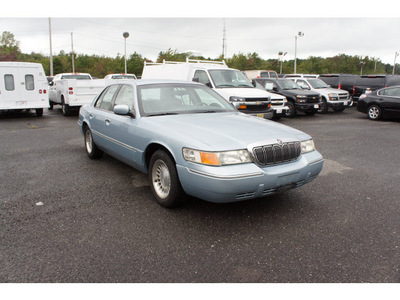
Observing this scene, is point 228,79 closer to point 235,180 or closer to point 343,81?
point 235,180

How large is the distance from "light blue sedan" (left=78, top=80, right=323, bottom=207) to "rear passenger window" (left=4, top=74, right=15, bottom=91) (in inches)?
391

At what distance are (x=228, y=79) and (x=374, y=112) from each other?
21.5 feet

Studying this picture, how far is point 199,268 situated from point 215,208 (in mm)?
1407

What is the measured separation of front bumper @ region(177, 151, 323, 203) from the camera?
353 centimetres

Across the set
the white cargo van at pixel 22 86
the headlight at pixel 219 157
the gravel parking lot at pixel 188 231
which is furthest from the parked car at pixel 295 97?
the headlight at pixel 219 157

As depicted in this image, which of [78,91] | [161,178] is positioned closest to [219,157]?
[161,178]

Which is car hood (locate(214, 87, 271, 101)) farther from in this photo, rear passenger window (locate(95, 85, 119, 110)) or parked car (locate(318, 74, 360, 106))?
parked car (locate(318, 74, 360, 106))

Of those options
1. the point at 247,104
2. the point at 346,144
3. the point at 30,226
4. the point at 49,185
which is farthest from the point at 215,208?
the point at 247,104

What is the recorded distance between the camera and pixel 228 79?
1199 centimetres

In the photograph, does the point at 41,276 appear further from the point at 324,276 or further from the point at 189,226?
the point at 324,276

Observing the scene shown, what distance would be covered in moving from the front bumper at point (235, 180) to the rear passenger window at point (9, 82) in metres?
12.4

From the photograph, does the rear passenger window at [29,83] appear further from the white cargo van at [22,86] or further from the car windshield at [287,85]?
the car windshield at [287,85]

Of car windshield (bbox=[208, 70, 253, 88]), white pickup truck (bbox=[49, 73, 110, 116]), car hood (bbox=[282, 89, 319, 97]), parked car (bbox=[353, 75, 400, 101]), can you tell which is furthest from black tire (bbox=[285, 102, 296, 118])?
A: white pickup truck (bbox=[49, 73, 110, 116])

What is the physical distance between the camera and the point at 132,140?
4738 millimetres
